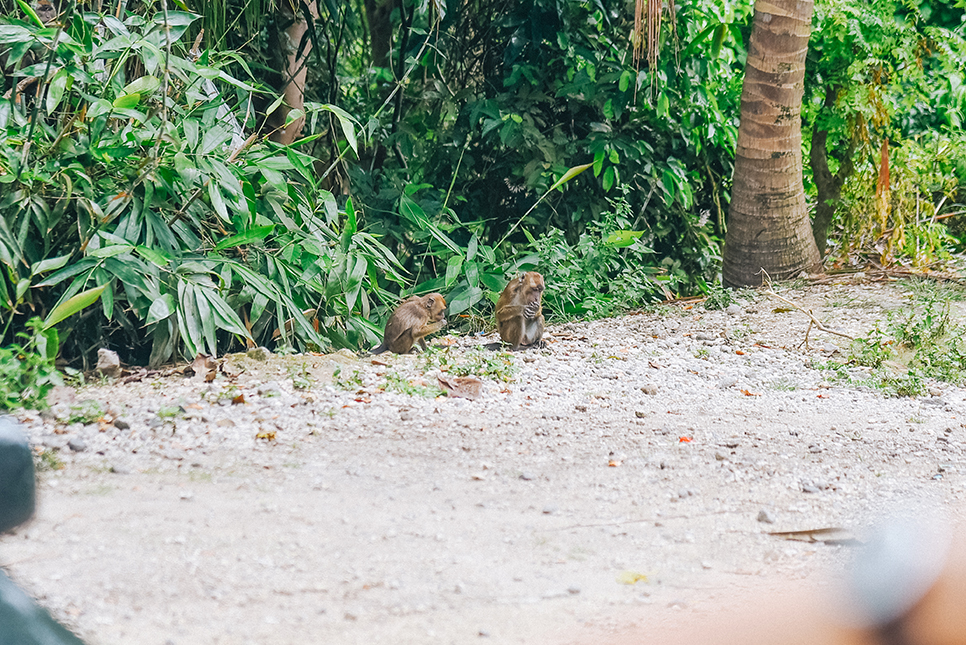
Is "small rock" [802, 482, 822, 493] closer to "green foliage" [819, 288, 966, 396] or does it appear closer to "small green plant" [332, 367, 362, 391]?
"green foliage" [819, 288, 966, 396]

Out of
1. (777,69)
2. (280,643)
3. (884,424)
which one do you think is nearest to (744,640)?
(280,643)

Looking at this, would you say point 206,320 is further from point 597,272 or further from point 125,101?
point 597,272

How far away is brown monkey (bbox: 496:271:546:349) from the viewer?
4684 mm

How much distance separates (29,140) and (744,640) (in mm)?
3955

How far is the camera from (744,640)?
1.06 meters

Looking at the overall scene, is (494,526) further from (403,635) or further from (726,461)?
(726,461)

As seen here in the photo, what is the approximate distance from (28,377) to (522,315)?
98.3 inches

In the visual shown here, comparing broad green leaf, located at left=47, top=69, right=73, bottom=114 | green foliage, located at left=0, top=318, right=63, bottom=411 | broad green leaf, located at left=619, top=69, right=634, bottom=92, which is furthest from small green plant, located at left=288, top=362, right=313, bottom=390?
broad green leaf, located at left=619, top=69, right=634, bottom=92

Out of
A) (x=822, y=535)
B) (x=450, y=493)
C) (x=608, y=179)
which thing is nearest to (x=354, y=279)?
(x=450, y=493)

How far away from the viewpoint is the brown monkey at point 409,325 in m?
4.56

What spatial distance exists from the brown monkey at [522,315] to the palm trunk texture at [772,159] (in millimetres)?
2118

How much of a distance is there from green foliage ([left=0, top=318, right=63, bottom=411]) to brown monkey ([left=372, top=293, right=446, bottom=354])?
1.74 metres

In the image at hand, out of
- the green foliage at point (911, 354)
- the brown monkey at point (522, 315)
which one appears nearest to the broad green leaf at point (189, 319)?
the brown monkey at point (522, 315)

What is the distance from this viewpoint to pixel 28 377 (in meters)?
3.29
